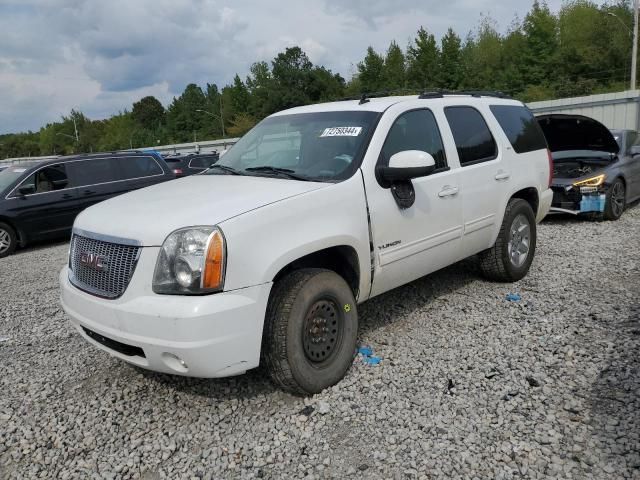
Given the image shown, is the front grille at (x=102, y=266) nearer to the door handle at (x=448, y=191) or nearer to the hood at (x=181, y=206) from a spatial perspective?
the hood at (x=181, y=206)

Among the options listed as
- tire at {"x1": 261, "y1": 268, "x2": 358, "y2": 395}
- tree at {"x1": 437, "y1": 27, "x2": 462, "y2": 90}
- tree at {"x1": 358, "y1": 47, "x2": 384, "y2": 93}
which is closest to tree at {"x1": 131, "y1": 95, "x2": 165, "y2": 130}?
tree at {"x1": 358, "y1": 47, "x2": 384, "y2": 93}

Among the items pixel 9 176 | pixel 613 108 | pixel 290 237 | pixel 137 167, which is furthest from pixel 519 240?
pixel 613 108

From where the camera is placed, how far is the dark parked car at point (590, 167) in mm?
8086

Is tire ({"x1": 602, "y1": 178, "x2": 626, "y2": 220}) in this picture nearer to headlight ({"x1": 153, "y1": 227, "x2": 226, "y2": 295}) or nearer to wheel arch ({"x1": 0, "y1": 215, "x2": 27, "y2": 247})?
headlight ({"x1": 153, "y1": 227, "x2": 226, "y2": 295})

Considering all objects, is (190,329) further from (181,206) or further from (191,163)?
(191,163)

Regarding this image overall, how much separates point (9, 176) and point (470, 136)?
9.54 metres

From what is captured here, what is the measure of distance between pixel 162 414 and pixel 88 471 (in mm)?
569

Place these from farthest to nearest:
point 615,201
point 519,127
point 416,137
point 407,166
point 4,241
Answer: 1. point 4,241
2. point 615,201
3. point 519,127
4. point 416,137
5. point 407,166

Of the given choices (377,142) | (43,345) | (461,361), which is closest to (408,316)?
(461,361)

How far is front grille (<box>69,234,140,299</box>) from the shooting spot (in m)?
2.96

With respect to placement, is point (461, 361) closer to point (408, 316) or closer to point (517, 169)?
point (408, 316)

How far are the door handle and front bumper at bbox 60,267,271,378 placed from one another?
186cm

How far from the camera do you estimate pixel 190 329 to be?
271 centimetres

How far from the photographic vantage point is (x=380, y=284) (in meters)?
3.79
